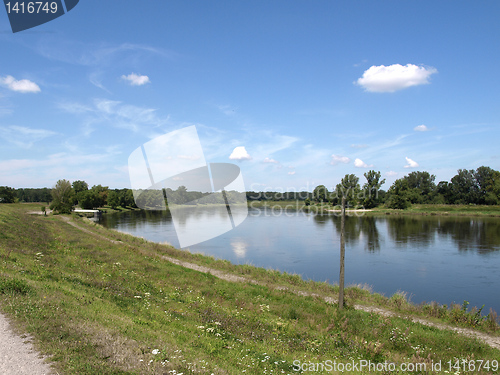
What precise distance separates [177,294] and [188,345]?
6.27 metres

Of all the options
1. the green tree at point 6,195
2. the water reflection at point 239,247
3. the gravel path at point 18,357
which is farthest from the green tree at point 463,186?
the green tree at point 6,195

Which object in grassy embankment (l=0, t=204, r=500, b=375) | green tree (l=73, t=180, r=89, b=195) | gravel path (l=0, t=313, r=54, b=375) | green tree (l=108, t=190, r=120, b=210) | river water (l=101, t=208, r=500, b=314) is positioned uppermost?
green tree (l=73, t=180, r=89, b=195)

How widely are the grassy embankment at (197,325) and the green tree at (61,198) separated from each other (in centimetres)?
4814

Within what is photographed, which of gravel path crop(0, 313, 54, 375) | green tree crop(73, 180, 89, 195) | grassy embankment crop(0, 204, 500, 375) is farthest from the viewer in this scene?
green tree crop(73, 180, 89, 195)

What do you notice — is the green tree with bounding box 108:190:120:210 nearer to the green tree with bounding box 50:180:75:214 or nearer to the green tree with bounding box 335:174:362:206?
the green tree with bounding box 50:180:75:214

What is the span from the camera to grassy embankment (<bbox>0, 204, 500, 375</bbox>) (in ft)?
18.7

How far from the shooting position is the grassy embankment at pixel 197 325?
18.7 feet

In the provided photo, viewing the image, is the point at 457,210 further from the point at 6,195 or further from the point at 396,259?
the point at 6,195

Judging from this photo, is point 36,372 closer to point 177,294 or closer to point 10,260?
point 177,294

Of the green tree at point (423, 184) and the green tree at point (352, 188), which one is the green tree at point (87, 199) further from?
the green tree at point (423, 184)

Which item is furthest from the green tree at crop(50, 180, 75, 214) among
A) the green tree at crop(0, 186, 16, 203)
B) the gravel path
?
the gravel path

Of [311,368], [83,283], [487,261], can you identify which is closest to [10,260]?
[83,283]

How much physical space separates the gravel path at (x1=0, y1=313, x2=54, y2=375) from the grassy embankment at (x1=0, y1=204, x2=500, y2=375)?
0.20m

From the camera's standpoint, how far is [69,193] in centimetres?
6375
